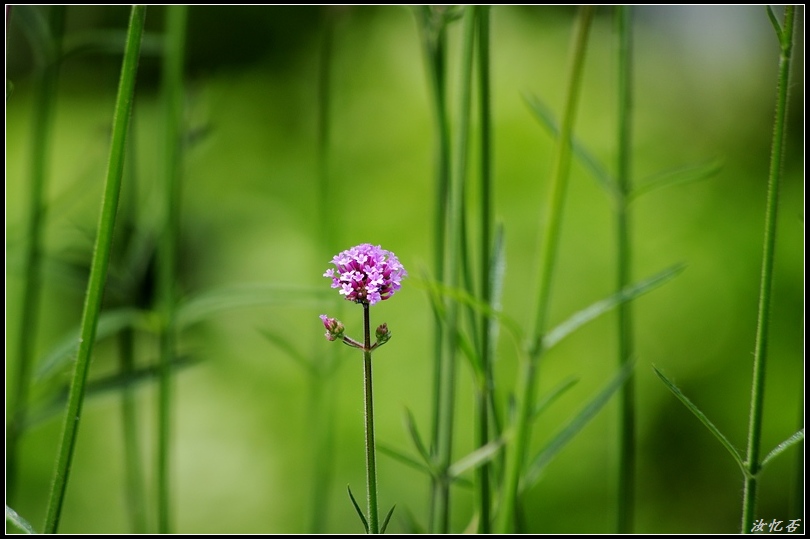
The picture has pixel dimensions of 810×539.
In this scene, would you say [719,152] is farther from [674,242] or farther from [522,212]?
[522,212]

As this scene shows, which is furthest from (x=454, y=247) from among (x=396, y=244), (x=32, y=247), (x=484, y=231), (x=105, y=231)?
(x=396, y=244)

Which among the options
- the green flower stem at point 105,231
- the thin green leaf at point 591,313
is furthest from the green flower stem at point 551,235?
the green flower stem at point 105,231

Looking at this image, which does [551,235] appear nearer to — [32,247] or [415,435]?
[415,435]

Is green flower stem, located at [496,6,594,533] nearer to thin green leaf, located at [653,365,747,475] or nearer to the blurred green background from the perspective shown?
thin green leaf, located at [653,365,747,475]

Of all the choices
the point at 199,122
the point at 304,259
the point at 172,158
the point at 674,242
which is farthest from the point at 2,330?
the point at 674,242

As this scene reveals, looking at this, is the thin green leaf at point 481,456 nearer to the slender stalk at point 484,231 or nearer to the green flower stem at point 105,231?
the slender stalk at point 484,231

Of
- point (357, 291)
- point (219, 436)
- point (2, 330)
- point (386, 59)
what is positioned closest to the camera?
point (357, 291)

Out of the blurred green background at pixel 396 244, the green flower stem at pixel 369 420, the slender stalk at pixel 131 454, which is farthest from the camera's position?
the blurred green background at pixel 396 244
